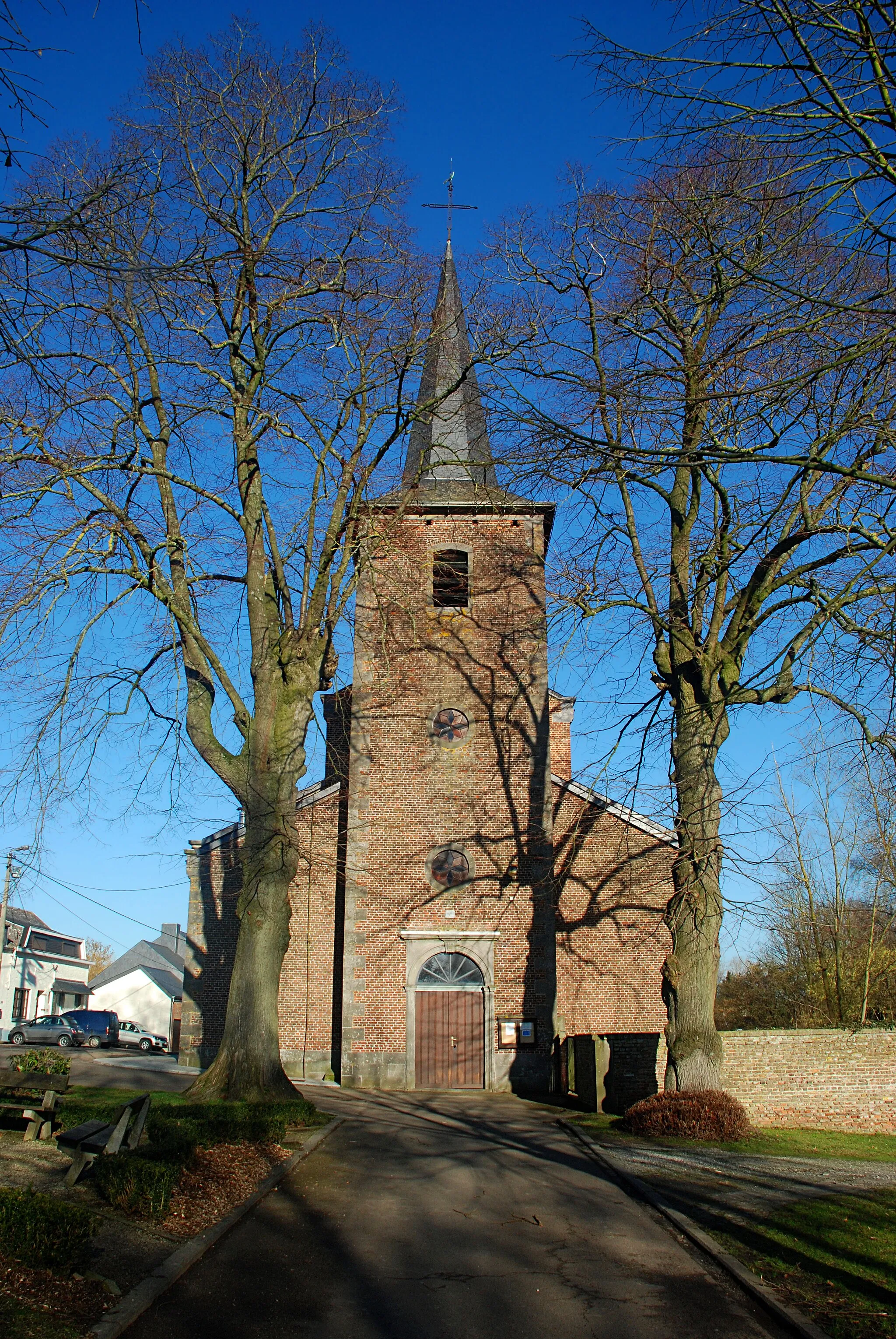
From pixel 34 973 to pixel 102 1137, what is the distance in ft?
172

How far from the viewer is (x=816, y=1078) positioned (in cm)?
1591

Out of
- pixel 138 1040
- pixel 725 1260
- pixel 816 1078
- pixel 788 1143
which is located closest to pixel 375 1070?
pixel 816 1078

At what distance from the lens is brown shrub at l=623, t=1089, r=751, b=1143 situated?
12.8 m

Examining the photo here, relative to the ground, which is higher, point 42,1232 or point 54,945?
point 54,945

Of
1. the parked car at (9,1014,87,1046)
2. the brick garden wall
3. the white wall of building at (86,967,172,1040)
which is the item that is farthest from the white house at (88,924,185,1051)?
the brick garden wall

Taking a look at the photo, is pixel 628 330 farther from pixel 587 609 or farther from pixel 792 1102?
pixel 792 1102

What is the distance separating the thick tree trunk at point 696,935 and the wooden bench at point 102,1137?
7.60 meters

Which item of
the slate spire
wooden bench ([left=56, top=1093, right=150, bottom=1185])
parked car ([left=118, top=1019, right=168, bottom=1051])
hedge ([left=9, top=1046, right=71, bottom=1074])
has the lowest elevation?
parked car ([left=118, top=1019, right=168, bottom=1051])

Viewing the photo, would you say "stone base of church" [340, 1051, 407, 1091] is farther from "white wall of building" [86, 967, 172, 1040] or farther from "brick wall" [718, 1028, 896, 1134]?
"white wall of building" [86, 967, 172, 1040]

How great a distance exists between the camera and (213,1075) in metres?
13.0

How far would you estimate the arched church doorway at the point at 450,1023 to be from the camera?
2044cm

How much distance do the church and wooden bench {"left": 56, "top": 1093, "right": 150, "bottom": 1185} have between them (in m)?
11.7

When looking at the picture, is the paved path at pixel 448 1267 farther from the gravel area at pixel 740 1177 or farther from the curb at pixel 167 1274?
the gravel area at pixel 740 1177

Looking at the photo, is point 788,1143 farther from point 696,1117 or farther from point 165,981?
point 165,981
